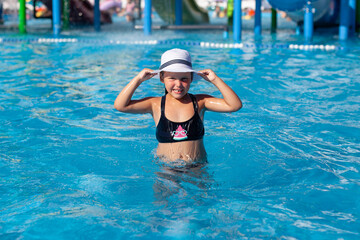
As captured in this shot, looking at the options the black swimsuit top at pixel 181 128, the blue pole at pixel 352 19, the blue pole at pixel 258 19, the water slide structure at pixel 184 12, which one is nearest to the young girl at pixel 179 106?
the black swimsuit top at pixel 181 128

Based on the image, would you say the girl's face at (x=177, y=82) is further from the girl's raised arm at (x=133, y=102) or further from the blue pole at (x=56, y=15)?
the blue pole at (x=56, y=15)

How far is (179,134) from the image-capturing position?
4.01m

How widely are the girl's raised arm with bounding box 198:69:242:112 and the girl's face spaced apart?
0.42ft

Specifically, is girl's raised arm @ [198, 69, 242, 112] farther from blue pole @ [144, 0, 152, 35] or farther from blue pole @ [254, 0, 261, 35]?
blue pole @ [254, 0, 261, 35]

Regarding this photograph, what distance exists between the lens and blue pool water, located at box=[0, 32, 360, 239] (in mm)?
3268

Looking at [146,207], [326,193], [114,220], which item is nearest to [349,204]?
[326,193]

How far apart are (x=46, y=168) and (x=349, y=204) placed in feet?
8.60

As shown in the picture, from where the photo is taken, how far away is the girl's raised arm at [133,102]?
389 cm

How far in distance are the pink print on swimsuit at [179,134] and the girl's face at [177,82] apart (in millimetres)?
268

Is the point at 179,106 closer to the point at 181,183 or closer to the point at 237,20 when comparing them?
the point at 181,183

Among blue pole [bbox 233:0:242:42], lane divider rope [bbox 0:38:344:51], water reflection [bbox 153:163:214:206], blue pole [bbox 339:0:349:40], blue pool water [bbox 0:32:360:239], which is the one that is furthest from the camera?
blue pole [bbox 233:0:242:42]

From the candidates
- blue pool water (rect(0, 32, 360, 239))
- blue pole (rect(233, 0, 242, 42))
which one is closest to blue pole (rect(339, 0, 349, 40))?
blue pole (rect(233, 0, 242, 42))

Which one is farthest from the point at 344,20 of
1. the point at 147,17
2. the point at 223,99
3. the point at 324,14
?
the point at 223,99

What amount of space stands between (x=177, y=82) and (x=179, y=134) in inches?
17.4
